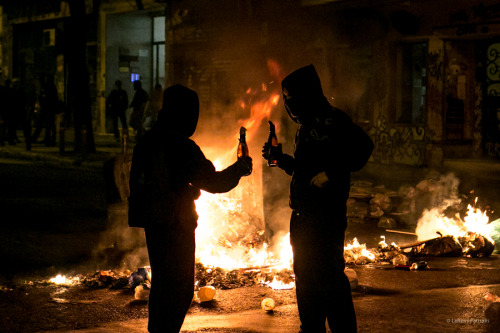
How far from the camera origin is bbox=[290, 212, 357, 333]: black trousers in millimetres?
3855

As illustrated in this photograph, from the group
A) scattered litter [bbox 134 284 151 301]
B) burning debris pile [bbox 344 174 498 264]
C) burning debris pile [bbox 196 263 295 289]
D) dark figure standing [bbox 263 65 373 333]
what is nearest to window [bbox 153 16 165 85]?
burning debris pile [bbox 344 174 498 264]

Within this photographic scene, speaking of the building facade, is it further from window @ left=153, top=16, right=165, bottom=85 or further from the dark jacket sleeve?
the dark jacket sleeve

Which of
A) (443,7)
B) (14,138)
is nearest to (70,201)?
(443,7)

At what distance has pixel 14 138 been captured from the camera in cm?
2423

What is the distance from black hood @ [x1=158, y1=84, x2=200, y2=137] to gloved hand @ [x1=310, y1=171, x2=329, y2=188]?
817 millimetres

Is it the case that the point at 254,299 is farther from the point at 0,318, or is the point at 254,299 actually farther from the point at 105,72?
the point at 105,72

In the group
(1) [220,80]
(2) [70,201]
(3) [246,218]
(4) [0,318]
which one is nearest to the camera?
(4) [0,318]

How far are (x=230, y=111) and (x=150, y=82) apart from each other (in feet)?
31.7

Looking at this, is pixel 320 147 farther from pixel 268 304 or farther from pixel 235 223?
pixel 235 223

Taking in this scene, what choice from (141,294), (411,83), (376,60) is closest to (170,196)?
(141,294)

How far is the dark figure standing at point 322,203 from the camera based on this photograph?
12.6 feet

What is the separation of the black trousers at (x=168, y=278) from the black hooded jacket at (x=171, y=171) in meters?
0.08

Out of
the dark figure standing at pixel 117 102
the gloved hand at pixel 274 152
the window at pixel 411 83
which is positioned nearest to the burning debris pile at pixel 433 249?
the gloved hand at pixel 274 152

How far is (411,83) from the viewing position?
52.6 ft
